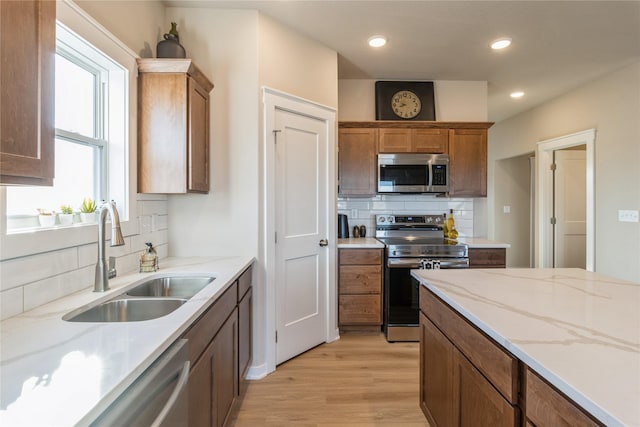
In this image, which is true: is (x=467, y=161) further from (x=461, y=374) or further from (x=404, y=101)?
(x=461, y=374)

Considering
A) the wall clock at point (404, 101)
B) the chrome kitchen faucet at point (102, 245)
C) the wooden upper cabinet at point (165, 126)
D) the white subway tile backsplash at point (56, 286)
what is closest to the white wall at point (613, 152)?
the wall clock at point (404, 101)

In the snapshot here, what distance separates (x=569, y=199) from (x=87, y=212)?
18.3ft

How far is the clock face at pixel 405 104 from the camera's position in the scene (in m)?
3.76

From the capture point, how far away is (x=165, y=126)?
2.02 metres

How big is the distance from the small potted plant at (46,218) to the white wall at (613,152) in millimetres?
4734

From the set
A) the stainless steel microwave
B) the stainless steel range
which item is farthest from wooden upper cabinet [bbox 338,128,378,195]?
the stainless steel range

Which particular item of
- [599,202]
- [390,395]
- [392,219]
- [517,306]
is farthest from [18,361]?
[599,202]

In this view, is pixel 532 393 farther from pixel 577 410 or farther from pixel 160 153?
pixel 160 153

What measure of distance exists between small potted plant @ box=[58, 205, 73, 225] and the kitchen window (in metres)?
0.02

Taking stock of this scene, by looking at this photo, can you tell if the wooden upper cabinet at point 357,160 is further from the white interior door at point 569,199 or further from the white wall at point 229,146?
the white interior door at point 569,199

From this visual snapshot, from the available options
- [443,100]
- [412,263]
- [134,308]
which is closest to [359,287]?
[412,263]

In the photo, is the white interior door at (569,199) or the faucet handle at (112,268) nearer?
the faucet handle at (112,268)

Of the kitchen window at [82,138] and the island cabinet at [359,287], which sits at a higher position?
the kitchen window at [82,138]

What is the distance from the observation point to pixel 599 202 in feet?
12.2
